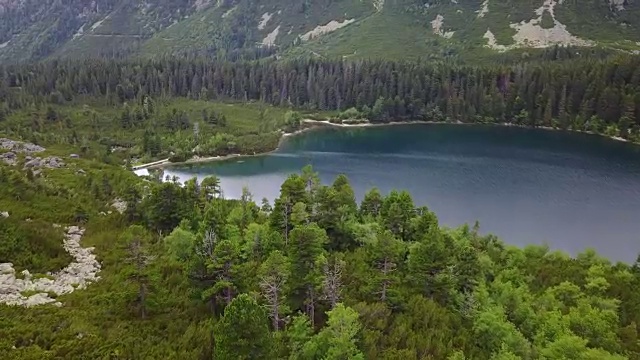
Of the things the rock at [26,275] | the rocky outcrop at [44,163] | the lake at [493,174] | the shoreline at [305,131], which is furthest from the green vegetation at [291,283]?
the shoreline at [305,131]

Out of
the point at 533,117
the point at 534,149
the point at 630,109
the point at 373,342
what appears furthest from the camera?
the point at 533,117

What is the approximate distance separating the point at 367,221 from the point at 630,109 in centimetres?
12832

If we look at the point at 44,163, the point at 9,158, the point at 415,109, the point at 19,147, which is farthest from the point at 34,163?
the point at 415,109

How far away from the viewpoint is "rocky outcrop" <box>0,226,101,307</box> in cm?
3769

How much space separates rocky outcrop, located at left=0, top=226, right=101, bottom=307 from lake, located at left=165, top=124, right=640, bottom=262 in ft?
199

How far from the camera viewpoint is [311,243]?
146 feet

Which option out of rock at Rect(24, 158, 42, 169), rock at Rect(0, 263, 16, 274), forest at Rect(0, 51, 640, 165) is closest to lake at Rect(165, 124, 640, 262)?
forest at Rect(0, 51, 640, 165)

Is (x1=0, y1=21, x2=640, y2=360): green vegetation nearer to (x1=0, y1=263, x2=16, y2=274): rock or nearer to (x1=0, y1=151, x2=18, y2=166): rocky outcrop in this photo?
(x1=0, y1=151, x2=18, y2=166): rocky outcrop

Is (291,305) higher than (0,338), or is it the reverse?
(0,338)

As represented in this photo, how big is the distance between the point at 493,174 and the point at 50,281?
331ft

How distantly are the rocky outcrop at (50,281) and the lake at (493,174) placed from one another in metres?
60.5

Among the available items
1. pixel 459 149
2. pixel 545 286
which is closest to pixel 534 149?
pixel 459 149

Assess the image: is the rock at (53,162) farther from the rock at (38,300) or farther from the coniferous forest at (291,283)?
the rock at (38,300)

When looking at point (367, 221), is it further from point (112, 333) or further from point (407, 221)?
point (112, 333)
